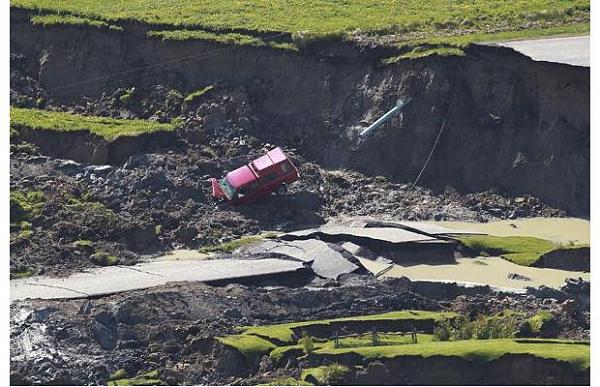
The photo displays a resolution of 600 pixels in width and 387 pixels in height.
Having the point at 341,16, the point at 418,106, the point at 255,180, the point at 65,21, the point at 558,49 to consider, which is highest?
the point at 65,21

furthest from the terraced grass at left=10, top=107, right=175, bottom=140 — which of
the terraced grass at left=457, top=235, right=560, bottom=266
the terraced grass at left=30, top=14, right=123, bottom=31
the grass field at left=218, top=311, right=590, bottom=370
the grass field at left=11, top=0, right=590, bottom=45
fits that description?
the grass field at left=218, top=311, right=590, bottom=370

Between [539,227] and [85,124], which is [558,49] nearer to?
[539,227]

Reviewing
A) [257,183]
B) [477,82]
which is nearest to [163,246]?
[257,183]

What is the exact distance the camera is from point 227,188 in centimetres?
6069

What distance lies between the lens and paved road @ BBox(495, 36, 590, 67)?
6191 centimetres

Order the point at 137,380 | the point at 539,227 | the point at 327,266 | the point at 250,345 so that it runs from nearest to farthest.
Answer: the point at 137,380 < the point at 250,345 < the point at 327,266 < the point at 539,227

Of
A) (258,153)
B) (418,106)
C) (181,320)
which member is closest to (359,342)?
(181,320)

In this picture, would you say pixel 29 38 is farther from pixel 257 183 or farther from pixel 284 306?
pixel 284 306

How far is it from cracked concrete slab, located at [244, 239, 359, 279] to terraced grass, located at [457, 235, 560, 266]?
4084 millimetres

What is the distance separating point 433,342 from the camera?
4925cm

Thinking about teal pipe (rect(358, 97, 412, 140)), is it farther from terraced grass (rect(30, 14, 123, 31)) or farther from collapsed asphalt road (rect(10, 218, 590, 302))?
terraced grass (rect(30, 14, 123, 31))

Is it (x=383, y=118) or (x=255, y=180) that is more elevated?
(x=383, y=118)

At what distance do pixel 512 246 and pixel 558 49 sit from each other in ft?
27.7

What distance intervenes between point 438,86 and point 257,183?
22.7ft
